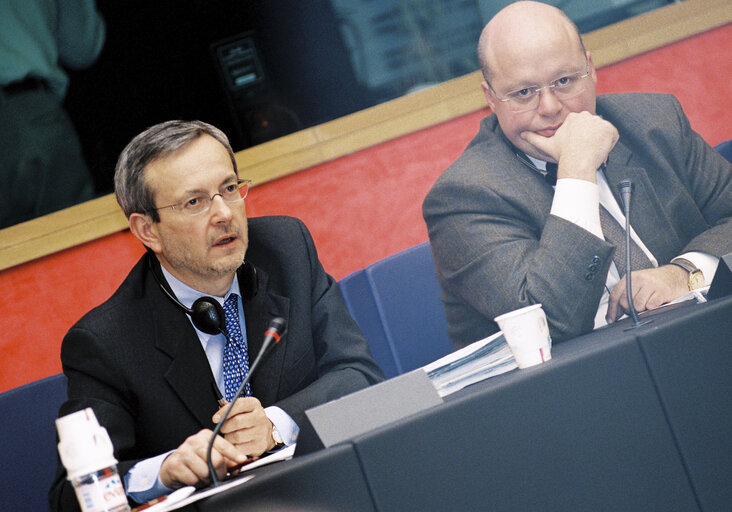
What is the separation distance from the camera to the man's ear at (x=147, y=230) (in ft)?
6.00

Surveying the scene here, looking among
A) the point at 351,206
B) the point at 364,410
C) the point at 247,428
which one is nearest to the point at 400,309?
the point at 351,206

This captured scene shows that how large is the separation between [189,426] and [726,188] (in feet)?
4.68

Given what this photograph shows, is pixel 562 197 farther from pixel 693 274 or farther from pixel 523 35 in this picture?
pixel 523 35

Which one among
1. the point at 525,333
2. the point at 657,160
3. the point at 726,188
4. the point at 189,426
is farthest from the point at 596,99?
the point at 189,426

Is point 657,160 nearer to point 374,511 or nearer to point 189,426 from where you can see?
point 189,426

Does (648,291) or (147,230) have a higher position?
(147,230)

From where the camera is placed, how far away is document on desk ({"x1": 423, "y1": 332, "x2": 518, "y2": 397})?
3.94 feet

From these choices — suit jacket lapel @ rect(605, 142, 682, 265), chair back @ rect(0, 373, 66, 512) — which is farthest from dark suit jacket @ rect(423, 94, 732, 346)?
chair back @ rect(0, 373, 66, 512)

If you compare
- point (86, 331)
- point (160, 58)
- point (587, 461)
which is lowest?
point (587, 461)

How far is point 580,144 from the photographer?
1.83 meters

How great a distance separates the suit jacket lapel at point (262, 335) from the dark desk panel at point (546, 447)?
76 centimetres

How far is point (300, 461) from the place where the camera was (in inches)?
37.0

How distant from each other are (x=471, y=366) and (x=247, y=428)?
0.44 meters

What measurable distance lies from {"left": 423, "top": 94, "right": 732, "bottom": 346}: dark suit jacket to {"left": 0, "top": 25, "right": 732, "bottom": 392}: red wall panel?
0.75 meters
